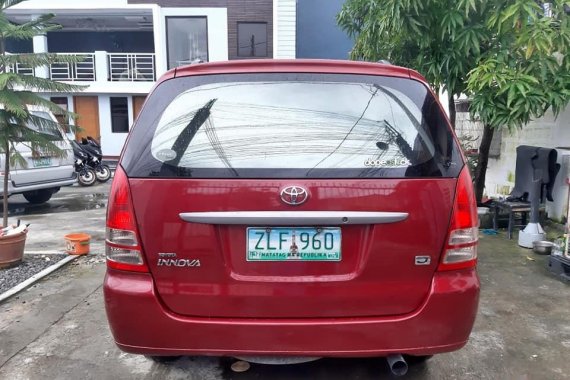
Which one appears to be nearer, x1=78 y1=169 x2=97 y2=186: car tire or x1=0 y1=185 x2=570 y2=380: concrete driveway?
x1=0 y1=185 x2=570 y2=380: concrete driveway

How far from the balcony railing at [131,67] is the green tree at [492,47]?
41.3ft

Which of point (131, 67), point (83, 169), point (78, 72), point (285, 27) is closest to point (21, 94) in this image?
point (83, 169)

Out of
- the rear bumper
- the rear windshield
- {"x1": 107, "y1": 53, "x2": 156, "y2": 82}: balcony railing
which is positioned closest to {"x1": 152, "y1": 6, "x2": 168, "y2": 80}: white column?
{"x1": 107, "y1": 53, "x2": 156, "y2": 82}: balcony railing

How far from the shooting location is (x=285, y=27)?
45.0 feet

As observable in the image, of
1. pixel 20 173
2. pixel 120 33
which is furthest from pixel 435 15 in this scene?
pixel 120 33

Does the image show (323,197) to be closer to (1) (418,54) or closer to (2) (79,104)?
(1) (418,54)

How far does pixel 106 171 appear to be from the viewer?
1195 centimetres

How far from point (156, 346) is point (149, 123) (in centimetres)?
99

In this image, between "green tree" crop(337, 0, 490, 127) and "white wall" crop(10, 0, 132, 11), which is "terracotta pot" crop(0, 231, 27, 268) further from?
"white wall" crop(10, 0, 132, 11)

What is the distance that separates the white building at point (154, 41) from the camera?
15039 mm

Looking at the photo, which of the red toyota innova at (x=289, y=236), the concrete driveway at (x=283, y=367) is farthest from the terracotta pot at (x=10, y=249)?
the red toyota innova at (x=289, y=236)

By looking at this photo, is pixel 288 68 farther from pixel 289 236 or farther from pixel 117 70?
pixel 117 70

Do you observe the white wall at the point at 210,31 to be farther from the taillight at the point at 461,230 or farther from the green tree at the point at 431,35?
the taillight at the point at 461,230

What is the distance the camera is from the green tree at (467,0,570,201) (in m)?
3.91
